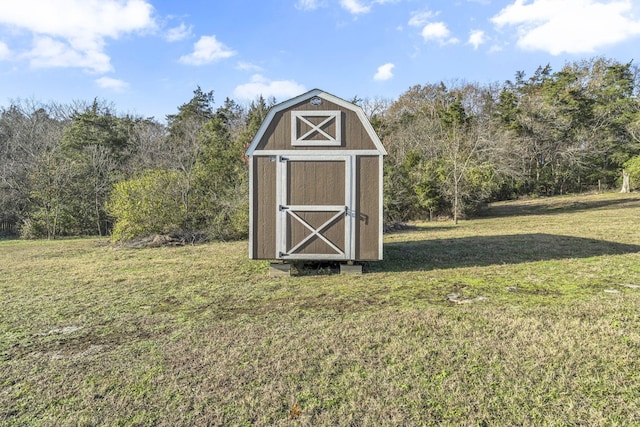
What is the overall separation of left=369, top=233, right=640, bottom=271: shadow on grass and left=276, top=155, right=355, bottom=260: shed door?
1094mm

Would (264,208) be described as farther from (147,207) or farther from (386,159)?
(386,159)

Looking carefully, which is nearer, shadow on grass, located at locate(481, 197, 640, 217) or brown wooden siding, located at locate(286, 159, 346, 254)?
brown wooden siding, located at locate(286, 159, 346, 254)

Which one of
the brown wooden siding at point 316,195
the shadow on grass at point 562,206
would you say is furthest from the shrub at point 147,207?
the shadow on grass at point 562,206

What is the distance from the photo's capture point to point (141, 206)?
12414 millimetres

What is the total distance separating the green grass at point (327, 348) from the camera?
97.9 inches

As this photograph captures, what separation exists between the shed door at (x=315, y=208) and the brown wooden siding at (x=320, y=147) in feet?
0.76

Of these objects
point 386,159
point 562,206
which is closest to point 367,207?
point 386,159

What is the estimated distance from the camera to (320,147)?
6641 mm

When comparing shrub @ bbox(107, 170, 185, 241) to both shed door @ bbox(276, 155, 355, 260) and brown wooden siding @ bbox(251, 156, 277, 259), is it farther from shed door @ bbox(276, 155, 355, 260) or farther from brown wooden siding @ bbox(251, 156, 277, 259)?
shed door @ bbox(276, 155, 355, 260)

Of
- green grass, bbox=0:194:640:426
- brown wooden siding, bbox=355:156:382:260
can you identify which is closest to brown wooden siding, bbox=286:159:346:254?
brown wooden siding, bbox=355:156:382:260

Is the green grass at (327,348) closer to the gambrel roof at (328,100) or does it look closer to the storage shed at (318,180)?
the storage shed at (318,180)

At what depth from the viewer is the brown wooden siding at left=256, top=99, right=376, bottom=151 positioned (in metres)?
6.60

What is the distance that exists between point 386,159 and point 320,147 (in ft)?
45.1

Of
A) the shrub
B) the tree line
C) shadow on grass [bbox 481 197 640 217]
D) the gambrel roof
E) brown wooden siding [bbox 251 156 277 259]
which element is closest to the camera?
the gambrel roof
